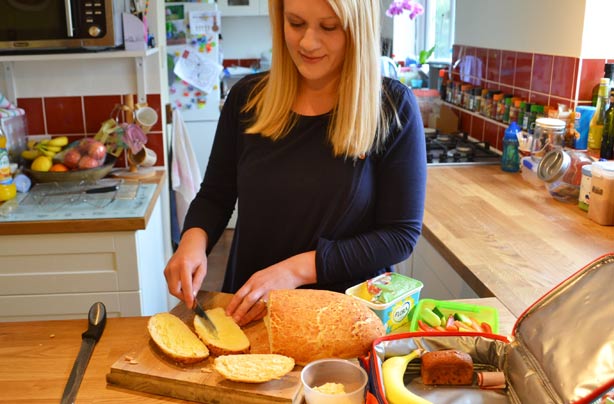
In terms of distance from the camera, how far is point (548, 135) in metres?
2.14

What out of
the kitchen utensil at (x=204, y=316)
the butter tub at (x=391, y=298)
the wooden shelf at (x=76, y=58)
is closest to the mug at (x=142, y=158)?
the wooden shelf at (x=76, y=58)

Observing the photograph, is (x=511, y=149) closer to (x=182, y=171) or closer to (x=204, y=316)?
(x=182, y=171)

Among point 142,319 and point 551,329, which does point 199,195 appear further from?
point 551,329

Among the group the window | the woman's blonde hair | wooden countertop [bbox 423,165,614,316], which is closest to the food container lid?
wooden countertop [bbox 423,165,614,316]

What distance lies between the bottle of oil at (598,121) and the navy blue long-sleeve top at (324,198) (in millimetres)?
944

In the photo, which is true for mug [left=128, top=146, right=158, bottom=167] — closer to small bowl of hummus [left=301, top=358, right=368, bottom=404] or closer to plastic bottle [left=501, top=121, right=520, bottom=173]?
plastic bottle [left=501, top=121, right=520, bottom=173]

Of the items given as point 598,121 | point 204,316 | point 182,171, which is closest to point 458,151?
point 598,121

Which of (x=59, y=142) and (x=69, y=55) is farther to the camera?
(x=59, y=142)

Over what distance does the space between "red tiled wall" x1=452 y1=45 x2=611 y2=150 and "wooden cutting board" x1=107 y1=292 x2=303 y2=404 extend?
1.61 metres

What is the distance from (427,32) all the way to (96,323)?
369 cm

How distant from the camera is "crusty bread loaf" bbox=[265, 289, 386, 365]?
95cm

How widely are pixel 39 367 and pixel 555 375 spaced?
0.79 meters

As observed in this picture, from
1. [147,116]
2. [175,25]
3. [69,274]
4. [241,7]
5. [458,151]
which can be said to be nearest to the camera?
[69,274]

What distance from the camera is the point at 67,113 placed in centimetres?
244
